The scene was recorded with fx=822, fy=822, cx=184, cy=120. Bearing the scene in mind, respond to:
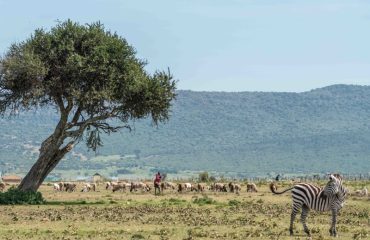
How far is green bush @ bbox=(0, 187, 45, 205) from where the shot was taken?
50562 millimetres

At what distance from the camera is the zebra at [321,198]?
103 feet

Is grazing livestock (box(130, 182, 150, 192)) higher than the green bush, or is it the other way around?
grazing livestock (box(130, 182, 150, 192))

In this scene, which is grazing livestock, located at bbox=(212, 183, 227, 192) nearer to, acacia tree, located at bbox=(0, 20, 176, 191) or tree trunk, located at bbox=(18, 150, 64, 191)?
acacia tree, located at bbox=(0, 20, 176, 191)

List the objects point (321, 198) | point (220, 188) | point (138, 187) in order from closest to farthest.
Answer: point (321, 198), point (220, 188), point (138, 187)

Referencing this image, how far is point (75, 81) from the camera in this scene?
5238cm

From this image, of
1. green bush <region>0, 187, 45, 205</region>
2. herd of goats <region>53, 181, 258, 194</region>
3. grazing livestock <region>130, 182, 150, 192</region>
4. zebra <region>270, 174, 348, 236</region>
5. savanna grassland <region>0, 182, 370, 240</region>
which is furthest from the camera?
grazing livestock <region>130, 182, 150, 192</region>

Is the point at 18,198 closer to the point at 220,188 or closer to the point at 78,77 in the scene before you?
the point at 78,77

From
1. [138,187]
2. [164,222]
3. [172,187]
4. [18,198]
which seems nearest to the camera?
[164,222]

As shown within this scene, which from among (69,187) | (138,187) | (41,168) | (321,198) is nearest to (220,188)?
(138,187)

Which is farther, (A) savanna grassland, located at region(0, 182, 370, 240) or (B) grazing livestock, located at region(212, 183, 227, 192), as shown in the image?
(B) grazing livestock, located at region(212, 183, 227, 192)

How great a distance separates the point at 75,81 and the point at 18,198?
817 centimetres

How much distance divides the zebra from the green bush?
23351mm

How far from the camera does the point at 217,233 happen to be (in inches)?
1243

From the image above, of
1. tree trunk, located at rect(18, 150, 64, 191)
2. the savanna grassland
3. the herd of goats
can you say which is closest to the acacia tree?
tree trunk, located at rect(18, 150, 64, 191)
